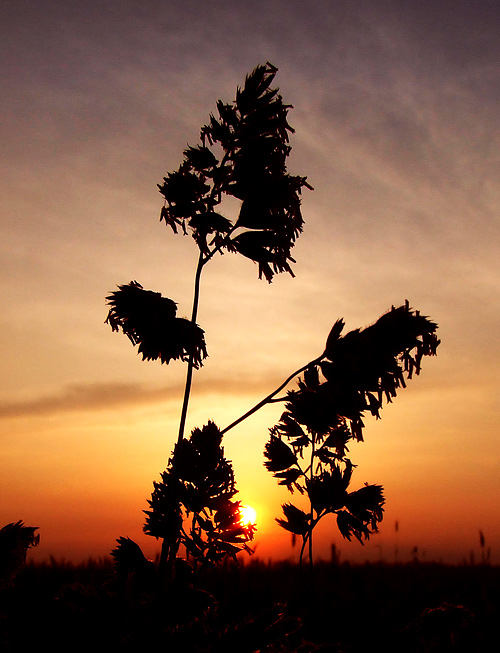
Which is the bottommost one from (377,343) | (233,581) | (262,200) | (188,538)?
(233,581)

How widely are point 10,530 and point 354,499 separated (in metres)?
5.33

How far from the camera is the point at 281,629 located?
4277 millimetres

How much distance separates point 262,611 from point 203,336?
2.45 meters

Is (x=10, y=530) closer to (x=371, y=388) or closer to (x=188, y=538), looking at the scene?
(x=371, y=388)

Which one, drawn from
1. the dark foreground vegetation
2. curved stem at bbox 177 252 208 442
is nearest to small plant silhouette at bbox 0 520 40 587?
the dark foreground vegetation

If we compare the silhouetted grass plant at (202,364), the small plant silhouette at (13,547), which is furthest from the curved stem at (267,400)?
the small plant silhouette at (13,547)

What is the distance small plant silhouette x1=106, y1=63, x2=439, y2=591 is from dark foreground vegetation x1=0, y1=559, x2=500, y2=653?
2.76 ft

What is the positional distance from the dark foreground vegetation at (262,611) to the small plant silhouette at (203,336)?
840 mm

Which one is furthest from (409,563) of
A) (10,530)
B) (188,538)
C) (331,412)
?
(10,530)

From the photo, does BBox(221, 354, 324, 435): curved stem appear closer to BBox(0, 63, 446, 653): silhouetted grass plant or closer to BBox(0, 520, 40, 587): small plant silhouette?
BBox(0, 63, 446, 653): silhouetted grass plant

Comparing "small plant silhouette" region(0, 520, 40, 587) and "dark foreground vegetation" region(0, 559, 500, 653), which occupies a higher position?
"small plant silhouette" region(0, 520, 40, 587)

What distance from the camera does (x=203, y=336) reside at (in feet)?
19.4

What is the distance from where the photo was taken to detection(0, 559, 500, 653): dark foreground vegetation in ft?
13.9

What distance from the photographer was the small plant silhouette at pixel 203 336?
17.8ft
